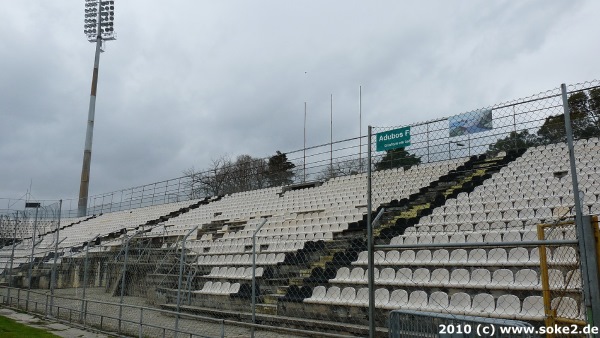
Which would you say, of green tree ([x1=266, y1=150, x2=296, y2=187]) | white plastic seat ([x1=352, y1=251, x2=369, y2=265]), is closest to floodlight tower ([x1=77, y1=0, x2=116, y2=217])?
green tree ([x1=266, y1=150, x2=296, y2=187])

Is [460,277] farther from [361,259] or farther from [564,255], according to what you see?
[361,259]

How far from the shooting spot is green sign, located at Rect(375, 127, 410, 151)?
18.7 ft

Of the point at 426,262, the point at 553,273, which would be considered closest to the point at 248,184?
the point at 426,262

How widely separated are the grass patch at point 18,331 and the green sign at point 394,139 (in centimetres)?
775

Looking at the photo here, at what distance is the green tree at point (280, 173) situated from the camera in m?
22.4

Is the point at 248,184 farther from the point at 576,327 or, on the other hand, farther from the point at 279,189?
the point at 576,327

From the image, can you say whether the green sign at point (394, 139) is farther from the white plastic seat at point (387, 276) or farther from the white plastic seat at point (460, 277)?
the white plastic seat at point (387, 276)

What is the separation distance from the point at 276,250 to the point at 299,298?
8.97 ft

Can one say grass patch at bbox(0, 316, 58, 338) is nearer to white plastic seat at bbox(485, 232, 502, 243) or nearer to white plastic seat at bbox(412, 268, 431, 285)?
white plastic seat at bbox(412, 268, 431, 285)

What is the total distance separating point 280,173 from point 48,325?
43.5 feet

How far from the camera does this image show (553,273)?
244 inches

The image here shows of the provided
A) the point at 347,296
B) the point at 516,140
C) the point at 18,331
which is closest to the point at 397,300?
the point at 347,296

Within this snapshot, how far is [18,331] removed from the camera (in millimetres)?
9766

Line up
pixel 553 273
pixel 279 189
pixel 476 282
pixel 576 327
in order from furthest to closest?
pixel 279 189 → pixel 476 282 → pixel 553 273 → pixel 576 327
